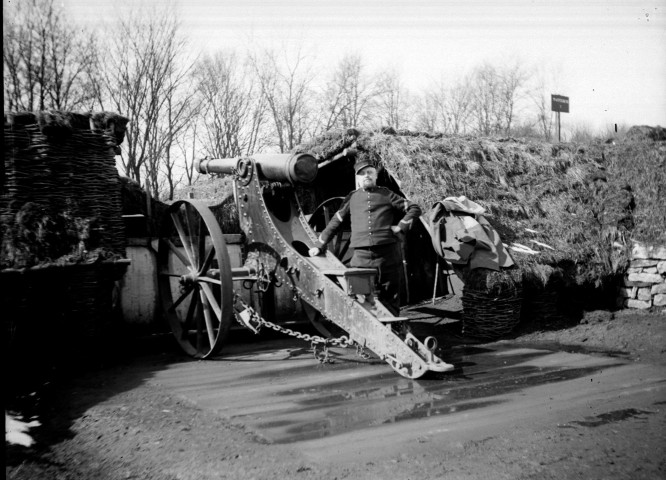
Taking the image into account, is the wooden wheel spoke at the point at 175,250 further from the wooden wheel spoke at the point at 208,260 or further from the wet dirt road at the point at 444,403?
the wet dirt road at the point at 444,403

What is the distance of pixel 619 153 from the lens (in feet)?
31.2

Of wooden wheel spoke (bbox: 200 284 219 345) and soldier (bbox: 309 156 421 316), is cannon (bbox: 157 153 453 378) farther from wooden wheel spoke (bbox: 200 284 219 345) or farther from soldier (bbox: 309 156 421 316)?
soldier (bbox: 309 156 421 316)

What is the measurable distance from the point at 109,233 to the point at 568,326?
18.0 feet

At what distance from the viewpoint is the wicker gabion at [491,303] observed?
7.12 m

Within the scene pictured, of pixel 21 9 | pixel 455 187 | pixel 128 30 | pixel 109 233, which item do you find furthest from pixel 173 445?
pixel 128 30

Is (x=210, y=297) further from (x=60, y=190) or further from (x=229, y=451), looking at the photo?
(x=229, y=451)

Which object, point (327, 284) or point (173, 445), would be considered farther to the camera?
point (327, 284)

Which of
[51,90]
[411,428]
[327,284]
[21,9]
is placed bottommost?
[411,428]

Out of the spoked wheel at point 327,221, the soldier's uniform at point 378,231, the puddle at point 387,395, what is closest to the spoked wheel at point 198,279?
the puddle at point 387,395

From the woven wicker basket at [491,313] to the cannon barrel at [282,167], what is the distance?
8.13ft

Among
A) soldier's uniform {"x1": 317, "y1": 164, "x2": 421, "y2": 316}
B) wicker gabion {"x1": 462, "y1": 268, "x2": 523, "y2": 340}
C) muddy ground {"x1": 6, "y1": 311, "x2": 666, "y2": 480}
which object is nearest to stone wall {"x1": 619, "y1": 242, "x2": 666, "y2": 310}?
wicker gabion {"x1": 462, "y1": 268, "x2": 523, "y2": 340}

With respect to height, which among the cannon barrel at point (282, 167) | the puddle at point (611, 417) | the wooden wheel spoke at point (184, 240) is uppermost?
the cannon barrel at point (282, 167)

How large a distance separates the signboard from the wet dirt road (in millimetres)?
6675

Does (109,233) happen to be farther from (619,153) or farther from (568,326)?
(619,153)
